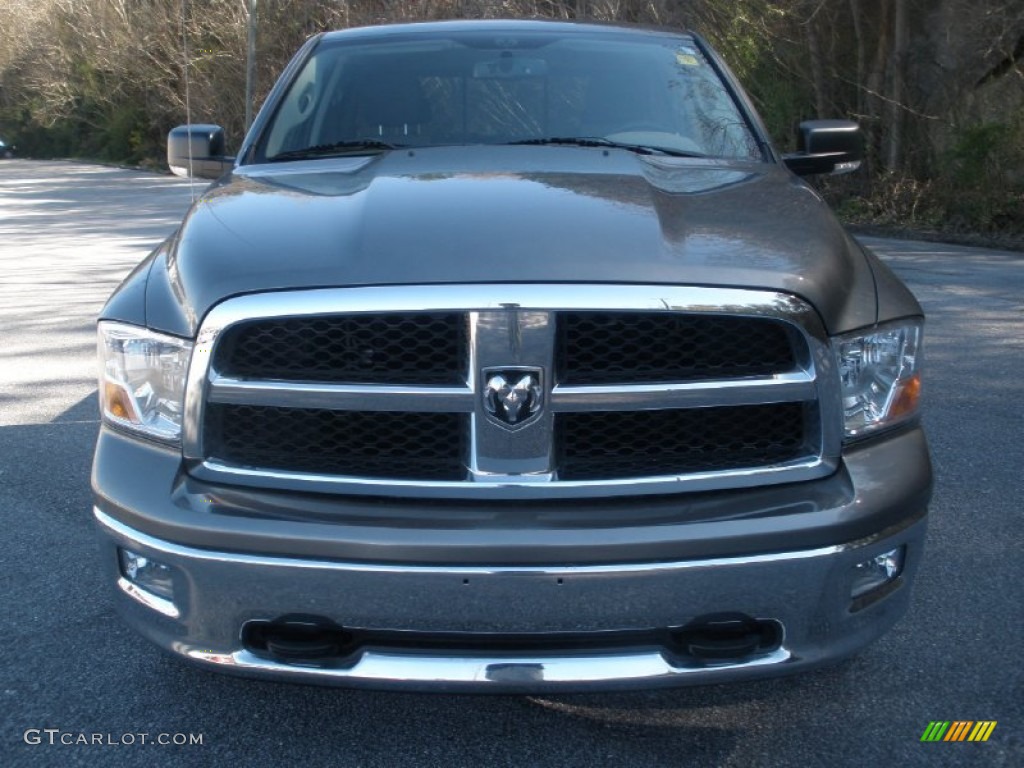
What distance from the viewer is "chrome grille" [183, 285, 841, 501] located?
2367mm

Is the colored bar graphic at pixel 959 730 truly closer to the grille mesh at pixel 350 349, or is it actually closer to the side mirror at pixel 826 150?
the grille mesh at pixel 350 349

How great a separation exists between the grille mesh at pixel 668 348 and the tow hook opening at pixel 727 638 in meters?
0.53

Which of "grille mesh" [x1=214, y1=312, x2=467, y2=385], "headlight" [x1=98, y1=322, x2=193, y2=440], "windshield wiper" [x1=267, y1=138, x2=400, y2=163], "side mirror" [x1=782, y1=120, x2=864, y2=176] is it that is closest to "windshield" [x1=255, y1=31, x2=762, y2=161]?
"windshield wiper" [x1=267, y1=138, x2=400, y2=163]

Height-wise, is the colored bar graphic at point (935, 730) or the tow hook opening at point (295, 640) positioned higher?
the tow hook opening at point (295, 640)

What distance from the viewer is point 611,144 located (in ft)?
12.5

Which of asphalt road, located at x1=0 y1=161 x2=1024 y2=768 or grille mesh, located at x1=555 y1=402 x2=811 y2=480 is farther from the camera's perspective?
asphalt road, located at x1=0 y1=161 x2=1024 y2=768

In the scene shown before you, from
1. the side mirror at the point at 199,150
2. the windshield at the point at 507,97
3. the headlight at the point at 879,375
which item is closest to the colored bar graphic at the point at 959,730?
the headlight at the point at 879,375

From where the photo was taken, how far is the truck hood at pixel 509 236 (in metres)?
2.44

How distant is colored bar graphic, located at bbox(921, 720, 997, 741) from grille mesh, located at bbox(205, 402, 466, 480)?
1.40m

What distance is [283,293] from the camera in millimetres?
2410

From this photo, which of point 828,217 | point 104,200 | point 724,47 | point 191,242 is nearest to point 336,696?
point 191,242

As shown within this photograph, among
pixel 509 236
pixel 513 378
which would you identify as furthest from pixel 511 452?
pixel 509 236

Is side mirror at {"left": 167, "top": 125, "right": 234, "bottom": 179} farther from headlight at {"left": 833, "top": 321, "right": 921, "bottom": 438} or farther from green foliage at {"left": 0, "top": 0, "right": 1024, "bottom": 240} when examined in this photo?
green foliage at {"left": 0, "top": 0, "right": 1024, "bottom": 240}

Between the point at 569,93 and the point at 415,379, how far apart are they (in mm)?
1976
